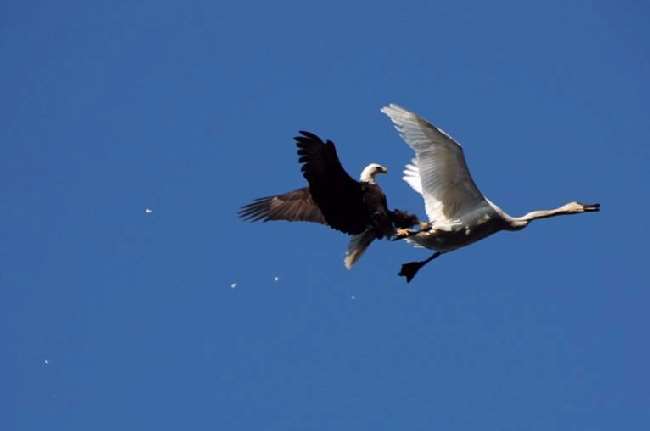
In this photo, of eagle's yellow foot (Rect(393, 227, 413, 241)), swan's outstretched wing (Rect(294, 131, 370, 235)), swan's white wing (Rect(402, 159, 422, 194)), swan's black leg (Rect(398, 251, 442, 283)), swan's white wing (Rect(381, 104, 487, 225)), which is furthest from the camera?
swan's white wing (Rect(402, 159, 422, 194))

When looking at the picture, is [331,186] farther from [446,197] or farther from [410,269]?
[410,269]

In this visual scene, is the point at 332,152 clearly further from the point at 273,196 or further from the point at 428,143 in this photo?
the point at 273,196

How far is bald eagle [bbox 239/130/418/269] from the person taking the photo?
74.6 feet

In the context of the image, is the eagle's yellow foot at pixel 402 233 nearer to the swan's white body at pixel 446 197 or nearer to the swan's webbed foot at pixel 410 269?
the swan's white body at pixel 446 197

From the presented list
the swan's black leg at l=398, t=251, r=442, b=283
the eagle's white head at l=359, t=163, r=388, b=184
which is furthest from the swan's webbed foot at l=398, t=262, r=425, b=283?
the eagle's white head at l=359, t=163, r=388, b=184

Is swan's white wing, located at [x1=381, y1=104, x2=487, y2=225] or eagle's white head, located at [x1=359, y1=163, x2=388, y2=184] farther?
eagle's white head, located at [x1=359, y1=163, x2=388, y2=184]

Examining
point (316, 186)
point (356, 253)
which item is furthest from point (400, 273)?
point (316, 186)

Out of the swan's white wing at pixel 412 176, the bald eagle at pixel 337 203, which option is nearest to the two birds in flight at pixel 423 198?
the bald eagle at pixel 337 203

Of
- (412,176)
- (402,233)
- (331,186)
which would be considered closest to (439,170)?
(402,233)

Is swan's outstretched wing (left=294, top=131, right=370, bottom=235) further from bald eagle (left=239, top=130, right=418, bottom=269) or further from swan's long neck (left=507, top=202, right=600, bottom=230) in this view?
swan's long neck (left=507, top=202, right=600, bottom=230)

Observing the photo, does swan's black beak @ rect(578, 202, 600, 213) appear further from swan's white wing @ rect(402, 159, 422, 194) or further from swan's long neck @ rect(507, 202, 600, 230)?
swan's white wing @ rect(402, 159, 422, 194)

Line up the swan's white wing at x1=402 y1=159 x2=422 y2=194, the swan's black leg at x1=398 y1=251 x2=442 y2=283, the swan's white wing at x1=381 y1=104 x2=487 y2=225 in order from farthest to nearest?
the swan's white wing at x1=402 y1=159 x2=422 y2=194 < the swan's black leg at x1=398 y1=251 x2=442 y2=283 < the swan's white wing at x1=381 y1=104 x2=487 y2=225

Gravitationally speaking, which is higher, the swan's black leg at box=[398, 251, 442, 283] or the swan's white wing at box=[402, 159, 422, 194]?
the swan's white wing at box=[402, 159, 422, 194]

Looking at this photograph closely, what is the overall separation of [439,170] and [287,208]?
397 cm
